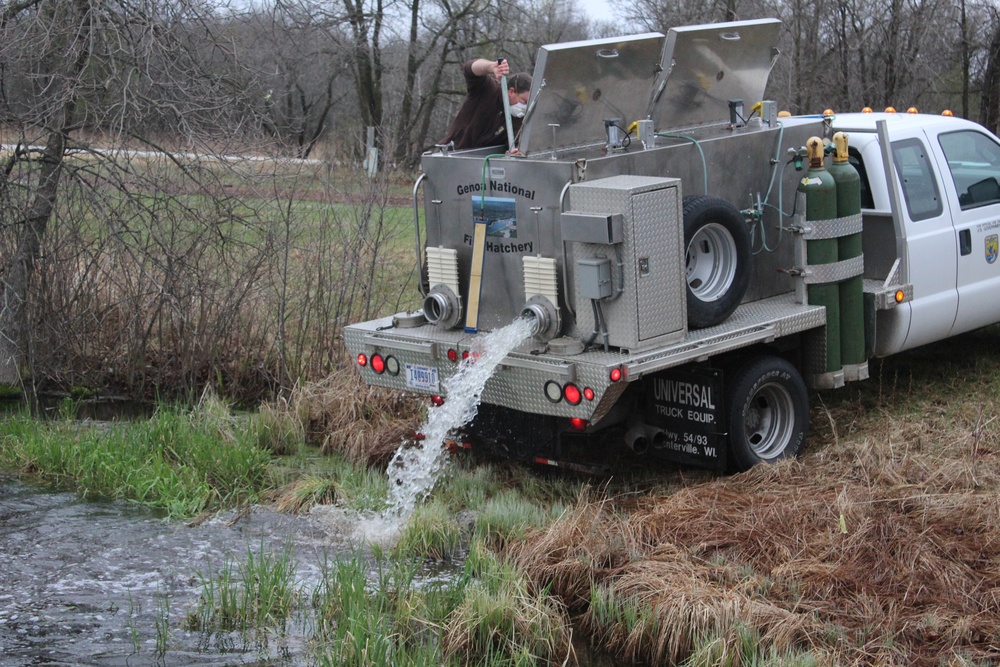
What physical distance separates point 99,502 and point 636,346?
3.48 metres

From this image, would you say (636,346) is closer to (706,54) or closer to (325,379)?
(706,54)

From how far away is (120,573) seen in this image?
609 centimetres

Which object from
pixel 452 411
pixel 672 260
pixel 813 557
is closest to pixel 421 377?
pixel 452 411

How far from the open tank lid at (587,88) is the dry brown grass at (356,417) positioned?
2.41 m

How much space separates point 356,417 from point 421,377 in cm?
167

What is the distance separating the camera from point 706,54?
7.39 metres

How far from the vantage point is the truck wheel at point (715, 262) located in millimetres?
6691

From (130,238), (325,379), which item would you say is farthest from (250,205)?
(325,379)

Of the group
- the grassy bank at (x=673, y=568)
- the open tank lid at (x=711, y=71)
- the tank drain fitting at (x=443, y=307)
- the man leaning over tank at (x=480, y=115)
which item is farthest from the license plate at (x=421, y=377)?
the open tank lid at (x=711, y=71)

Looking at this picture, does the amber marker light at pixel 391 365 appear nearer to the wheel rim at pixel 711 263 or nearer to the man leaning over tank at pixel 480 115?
the man leaning over tank at pixel 480 115

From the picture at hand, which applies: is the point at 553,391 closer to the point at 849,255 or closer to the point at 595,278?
the point at 595,278

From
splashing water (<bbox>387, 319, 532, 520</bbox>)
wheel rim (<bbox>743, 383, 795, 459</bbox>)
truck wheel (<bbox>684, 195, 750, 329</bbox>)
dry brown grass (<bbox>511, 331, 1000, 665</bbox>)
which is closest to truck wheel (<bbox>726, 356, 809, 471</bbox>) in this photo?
wheel rim (<bbox>743, 383, 795, 459</bbox>)

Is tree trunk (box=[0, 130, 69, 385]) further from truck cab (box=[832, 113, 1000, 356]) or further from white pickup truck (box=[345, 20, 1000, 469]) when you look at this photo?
truck cab (box=[832, 113, 1000, 356])

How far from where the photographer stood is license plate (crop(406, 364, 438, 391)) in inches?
273
